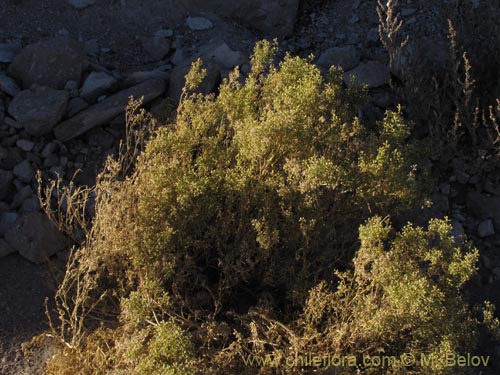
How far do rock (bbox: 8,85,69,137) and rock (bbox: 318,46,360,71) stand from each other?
1.74 meters

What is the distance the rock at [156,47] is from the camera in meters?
4.83

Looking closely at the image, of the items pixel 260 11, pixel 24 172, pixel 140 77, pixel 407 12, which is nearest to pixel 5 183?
pixel 24 172

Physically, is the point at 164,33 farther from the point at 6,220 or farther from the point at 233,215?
the point at 233,215

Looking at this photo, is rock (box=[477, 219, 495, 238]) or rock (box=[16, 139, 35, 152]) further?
rock (box=[16, 139, 35, 152])

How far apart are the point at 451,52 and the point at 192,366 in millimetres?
2668

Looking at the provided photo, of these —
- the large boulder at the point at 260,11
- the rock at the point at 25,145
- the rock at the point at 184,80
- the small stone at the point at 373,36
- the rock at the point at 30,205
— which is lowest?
the rock at the point at 30,205

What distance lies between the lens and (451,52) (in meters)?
4.20

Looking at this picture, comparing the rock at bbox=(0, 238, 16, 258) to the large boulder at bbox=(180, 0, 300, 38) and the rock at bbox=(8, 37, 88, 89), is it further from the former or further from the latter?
the large boulder at bbox=(180, 0, 300, 38)

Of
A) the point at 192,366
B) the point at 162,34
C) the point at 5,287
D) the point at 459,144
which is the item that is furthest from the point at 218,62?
the point at 192,366

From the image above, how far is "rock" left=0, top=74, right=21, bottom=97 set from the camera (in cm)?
422

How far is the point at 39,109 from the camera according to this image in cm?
407

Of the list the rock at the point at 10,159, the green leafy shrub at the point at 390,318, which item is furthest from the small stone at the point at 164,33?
the green leafy shrub at the point at 390,318

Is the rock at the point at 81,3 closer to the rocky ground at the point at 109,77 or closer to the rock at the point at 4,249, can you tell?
the rocky ground at the point at 109,77

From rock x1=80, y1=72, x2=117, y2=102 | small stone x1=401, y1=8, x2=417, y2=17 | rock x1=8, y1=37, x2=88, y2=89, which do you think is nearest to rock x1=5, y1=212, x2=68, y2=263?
rock x1=80, y1=72, x2=117, y2=102
